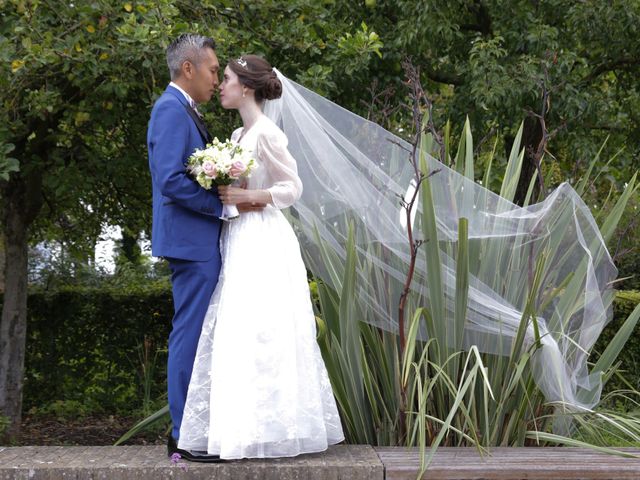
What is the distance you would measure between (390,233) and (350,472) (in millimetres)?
1174

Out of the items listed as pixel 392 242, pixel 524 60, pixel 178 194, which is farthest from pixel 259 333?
pixel 524 60

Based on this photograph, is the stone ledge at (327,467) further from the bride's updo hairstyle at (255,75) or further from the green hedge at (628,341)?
the green hedge at (628,341)

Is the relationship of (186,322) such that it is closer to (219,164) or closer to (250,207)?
(250,207)

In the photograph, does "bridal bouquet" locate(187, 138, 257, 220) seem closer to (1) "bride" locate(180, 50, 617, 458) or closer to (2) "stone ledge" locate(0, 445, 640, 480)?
(1) "bride" locate(180, 50, 617, 458)

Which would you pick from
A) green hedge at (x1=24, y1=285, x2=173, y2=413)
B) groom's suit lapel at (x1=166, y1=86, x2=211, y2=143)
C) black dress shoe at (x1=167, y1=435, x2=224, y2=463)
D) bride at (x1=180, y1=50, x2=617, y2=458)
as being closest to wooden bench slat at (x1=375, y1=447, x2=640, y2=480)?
bride at (x1=180, y1=50, x2=617, y2=458)

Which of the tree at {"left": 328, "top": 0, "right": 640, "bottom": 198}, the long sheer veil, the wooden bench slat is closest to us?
the wooden bench slat

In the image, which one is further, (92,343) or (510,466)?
(92,343)

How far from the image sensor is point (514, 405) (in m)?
4.34

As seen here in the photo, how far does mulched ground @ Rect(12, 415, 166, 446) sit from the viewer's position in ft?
21.7

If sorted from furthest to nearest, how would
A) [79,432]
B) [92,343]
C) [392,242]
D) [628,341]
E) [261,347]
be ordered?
1. [92,343]
2. [628,341]
3. [79,432]
4. [392,242]
5. [261,347]

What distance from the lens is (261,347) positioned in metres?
3.75

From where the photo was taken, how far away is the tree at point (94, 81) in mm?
5020

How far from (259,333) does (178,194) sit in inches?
25.9

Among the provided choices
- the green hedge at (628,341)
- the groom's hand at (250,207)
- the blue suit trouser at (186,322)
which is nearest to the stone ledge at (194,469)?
the blue suit trouser at (186,322)
